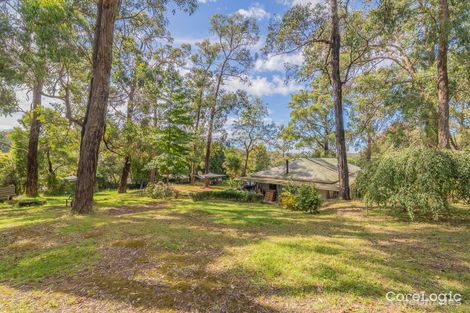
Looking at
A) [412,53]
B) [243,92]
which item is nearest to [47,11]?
[412,53]

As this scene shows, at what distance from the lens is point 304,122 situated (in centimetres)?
2725

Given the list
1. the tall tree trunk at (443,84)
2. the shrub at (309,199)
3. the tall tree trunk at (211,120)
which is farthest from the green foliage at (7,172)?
the tall tree trunk at (443,84)

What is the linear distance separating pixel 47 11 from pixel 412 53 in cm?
1684

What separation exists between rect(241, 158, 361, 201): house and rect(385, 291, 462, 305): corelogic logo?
44.1ft

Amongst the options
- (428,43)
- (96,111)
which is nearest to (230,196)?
(96,111)

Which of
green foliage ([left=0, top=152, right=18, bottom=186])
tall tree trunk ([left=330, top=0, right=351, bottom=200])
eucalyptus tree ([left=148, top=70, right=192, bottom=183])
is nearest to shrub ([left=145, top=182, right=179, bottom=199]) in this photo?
eucalyptus tree ([left=148, top=70, right=192, bottom=183])

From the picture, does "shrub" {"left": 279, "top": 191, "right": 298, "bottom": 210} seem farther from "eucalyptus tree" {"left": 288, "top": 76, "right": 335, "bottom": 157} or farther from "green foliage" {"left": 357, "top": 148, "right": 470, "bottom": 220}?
"eucalyptus tree" {"left": 288, "top": 76, "right": 335, "bottom": 157}

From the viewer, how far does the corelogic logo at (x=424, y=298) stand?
A: 2.92 metres

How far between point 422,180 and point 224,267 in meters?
6.18

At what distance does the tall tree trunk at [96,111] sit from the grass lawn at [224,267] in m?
1.72

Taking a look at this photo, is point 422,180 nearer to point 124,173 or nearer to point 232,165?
point 124,173

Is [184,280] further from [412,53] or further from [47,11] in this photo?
[412,53]

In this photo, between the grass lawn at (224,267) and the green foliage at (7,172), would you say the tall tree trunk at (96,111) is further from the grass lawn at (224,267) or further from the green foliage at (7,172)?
the green foliage at (7,172)

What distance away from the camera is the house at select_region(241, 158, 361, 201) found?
57.1ft
